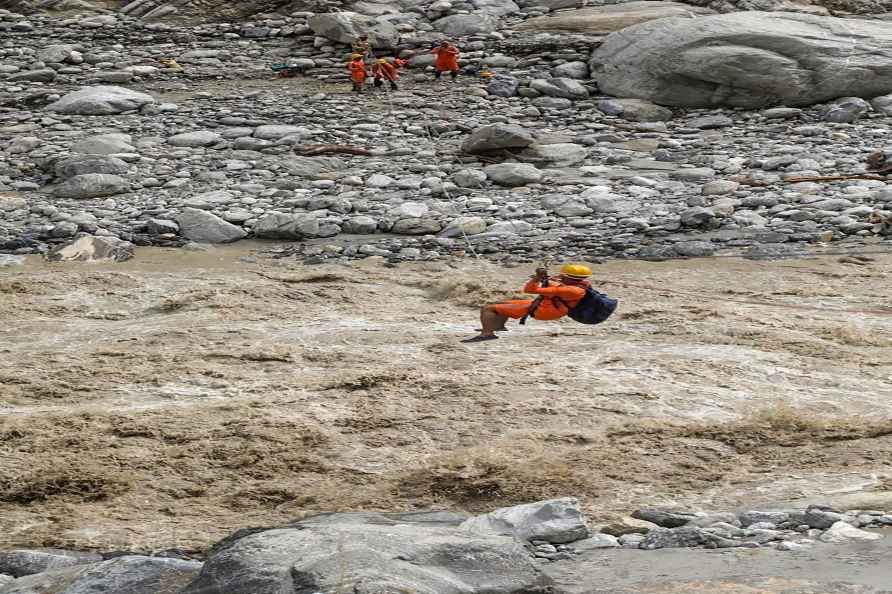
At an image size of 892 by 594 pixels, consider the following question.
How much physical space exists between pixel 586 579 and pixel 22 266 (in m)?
7.78

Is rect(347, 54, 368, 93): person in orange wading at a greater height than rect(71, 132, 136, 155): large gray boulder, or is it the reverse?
rect(347, 54, 368, 93): person in orange wading

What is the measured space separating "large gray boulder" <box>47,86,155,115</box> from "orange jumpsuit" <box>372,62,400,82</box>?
122 inches

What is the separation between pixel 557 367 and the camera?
25.3 feet

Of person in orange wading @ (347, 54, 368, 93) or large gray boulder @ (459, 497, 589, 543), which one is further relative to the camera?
person in orange wading @ (347, 54, 368, 93)

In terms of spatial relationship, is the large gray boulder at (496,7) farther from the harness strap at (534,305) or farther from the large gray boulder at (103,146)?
the harness strap at (534,305)

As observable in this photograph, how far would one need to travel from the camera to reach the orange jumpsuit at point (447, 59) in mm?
17016

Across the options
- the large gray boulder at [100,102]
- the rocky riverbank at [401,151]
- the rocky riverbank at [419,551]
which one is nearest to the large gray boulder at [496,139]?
the rocky riverbank at [401,151]

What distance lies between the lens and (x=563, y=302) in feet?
25.9

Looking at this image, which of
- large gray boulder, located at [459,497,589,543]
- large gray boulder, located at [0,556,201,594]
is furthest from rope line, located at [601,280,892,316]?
large gray boulder, located at [0,556,201,594]

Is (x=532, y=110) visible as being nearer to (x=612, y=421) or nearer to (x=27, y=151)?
(x=27, y=151)

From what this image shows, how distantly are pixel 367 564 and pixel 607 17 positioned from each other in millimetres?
15509

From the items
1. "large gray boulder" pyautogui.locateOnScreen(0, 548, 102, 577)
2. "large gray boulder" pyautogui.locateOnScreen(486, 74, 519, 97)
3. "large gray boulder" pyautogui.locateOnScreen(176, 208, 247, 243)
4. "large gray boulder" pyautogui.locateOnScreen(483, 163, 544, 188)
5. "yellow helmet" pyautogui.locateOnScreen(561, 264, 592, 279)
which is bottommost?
"large gray boulder" pyautogui.locateOnScreen(176, 208, 247, 243)

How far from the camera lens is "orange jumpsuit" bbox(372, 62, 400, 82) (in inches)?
661

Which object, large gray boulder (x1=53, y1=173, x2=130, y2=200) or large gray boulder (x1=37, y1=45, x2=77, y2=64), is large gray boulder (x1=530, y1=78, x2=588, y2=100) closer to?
large gray boulder (x1=53, y1=173, x2=130, y2=200)
